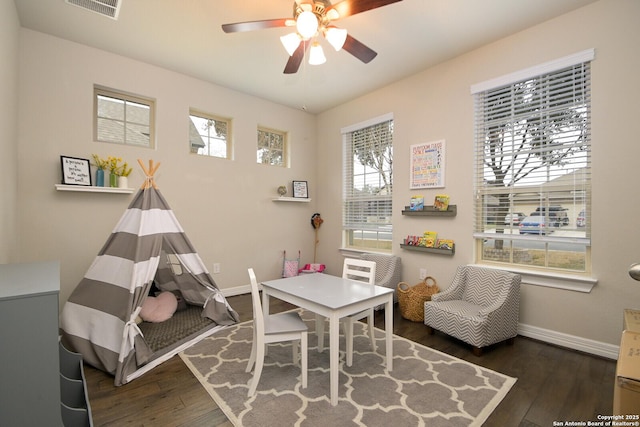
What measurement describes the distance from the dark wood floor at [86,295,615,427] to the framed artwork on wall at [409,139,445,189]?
187 centimetres

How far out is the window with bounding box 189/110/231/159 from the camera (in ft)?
13.3

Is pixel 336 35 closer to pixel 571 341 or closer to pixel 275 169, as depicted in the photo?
pixel 275 169

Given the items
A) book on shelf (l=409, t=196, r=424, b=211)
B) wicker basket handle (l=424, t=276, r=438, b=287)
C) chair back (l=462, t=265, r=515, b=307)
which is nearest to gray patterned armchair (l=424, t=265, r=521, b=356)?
chair back (l=462, t=265, r=515, b=307)

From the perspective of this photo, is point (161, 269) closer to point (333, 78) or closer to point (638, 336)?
point (333, 78)

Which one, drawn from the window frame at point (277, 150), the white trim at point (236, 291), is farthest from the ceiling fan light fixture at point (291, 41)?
the white trim at point (236, 291)

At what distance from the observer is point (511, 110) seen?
3047mm

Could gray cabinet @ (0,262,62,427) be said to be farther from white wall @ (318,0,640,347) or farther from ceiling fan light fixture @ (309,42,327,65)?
white wall @ (318,0,640,347)

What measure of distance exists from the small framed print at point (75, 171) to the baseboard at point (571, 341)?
15.4 feet

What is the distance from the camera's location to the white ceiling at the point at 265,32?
2.56 meters

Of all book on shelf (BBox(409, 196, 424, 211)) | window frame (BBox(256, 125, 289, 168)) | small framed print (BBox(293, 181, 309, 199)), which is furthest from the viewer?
small framed print (BBox(293, 181, 309, 199))

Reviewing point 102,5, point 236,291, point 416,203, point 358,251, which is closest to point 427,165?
point 416,203

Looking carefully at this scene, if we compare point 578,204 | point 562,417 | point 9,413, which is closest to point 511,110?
point 578,204

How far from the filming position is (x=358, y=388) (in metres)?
2.05

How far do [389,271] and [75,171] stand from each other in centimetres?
373
